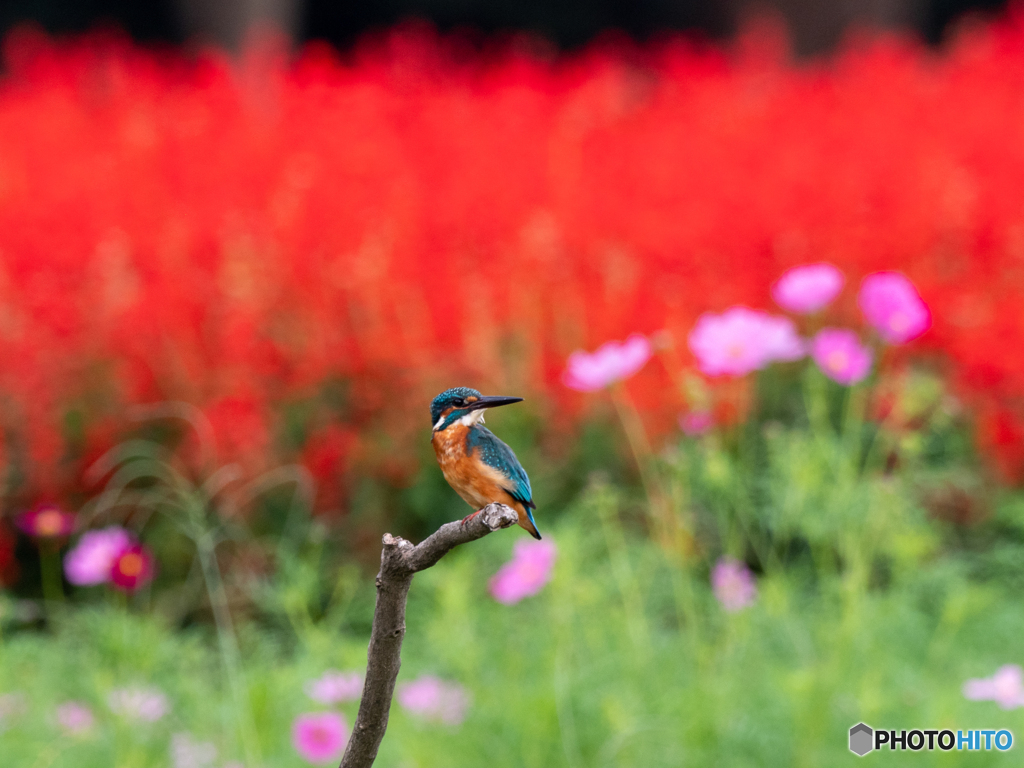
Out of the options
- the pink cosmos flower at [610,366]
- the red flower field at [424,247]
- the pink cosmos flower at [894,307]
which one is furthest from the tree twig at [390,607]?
the red flower field at [424,247]

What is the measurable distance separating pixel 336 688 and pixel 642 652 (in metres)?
0.69

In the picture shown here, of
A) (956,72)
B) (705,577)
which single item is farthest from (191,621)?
(956,72)

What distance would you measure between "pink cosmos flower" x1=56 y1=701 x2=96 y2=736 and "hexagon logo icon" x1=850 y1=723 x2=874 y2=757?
1.57 metres

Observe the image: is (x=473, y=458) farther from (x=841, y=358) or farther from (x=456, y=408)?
(x=841, y=358)

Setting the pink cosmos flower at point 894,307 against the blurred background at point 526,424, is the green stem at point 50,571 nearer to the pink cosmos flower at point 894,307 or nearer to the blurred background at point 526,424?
the blurred background at point 526,424

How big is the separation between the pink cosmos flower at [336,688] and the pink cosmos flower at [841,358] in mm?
1054

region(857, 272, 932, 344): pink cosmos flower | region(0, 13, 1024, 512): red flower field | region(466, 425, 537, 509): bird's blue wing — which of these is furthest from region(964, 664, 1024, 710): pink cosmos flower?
region(0, 13, 1024, 512): red flower field

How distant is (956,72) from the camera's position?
26.3 ft

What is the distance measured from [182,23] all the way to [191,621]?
7147mm

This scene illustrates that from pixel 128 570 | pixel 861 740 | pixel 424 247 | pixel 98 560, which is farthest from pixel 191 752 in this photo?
pixel 424 247

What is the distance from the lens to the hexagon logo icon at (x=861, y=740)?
77.3 inches

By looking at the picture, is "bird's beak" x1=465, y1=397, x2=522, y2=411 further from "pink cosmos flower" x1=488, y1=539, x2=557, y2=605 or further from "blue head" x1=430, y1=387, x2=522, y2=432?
"pink cosmos flower" x1=488, y1=539, x2=557, y2=605

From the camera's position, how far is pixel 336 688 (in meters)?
2.18

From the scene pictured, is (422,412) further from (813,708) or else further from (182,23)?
(182,23)
